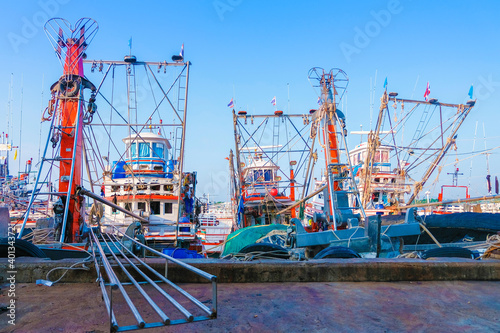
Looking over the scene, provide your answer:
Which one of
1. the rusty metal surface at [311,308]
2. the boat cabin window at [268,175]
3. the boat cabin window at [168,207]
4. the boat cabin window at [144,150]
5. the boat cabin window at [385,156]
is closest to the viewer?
the rusty metal surface at [311,308]

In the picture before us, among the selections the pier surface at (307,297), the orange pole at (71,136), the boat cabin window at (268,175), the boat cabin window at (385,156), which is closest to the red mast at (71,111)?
the orange pole at (71,136)

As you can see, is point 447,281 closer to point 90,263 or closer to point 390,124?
point 90,263

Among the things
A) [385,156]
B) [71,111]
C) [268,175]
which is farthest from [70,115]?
[385,156]

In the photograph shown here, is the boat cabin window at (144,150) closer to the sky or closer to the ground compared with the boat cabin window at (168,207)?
closer to the sky

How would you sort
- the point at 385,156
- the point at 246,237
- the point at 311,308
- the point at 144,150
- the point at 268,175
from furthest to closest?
1. the point at 385,156
2. the point at 268,175
3. the point at 144,150
4. the point at 246,237
5. the point at 311,308

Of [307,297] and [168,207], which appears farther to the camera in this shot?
[168,207]

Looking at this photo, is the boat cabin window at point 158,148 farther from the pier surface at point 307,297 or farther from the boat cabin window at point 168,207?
the pier surface at point 307,297

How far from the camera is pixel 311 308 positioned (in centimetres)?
396

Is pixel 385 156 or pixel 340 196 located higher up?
pixel 385 156

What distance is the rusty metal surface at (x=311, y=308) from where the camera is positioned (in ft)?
11.2

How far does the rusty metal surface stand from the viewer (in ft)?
11.2

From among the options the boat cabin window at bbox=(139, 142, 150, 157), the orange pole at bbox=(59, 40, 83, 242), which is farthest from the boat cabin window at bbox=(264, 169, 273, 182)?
the orange pole at bbox=(59, 40, 83, 242)

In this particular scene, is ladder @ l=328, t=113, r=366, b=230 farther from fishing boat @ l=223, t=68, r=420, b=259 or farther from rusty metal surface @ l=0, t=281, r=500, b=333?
rusty metal surface @ l=0, t=281, r=500, b=333

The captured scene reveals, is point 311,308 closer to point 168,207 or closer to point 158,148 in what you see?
point 168,207
